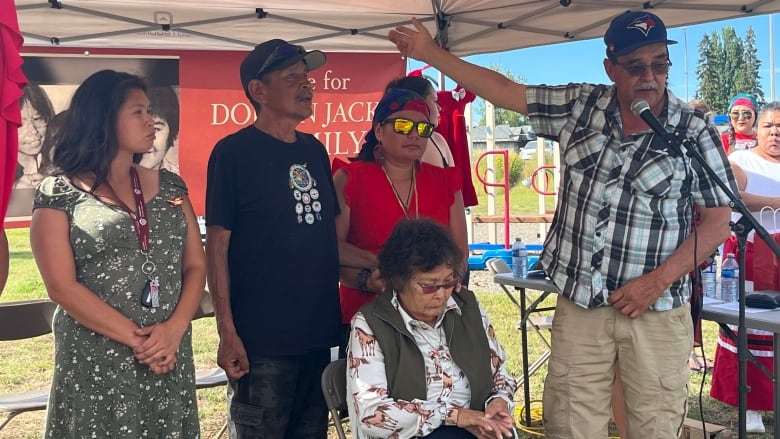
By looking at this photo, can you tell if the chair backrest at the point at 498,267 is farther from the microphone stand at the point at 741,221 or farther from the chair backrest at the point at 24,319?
the chair backrest at the point at 24,319

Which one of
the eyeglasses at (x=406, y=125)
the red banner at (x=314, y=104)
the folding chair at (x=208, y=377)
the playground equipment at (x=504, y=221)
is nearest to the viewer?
the eyeglasses at (x=406, y=125)

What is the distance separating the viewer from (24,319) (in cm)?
381

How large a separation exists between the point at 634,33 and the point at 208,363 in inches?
177

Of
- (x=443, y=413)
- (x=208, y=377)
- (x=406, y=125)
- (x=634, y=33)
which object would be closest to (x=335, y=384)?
(x=443, y=413)

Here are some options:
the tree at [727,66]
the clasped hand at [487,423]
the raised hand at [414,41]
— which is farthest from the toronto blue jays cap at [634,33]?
the tree at [727,66]

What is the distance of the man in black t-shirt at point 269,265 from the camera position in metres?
2.85

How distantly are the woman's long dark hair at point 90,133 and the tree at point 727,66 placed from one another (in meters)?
37.4

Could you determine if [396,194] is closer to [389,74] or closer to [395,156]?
[395,156]

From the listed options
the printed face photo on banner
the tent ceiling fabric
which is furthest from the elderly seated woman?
the printed face photo on banner

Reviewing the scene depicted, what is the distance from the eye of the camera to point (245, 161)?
286 centimetres

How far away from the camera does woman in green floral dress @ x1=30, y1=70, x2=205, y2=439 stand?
8.07 ft

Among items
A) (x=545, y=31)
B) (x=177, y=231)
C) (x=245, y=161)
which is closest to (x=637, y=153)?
(x=245, y=161)

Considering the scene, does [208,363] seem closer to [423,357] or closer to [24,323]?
[24,323]

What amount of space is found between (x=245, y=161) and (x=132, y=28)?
7.68 feet
